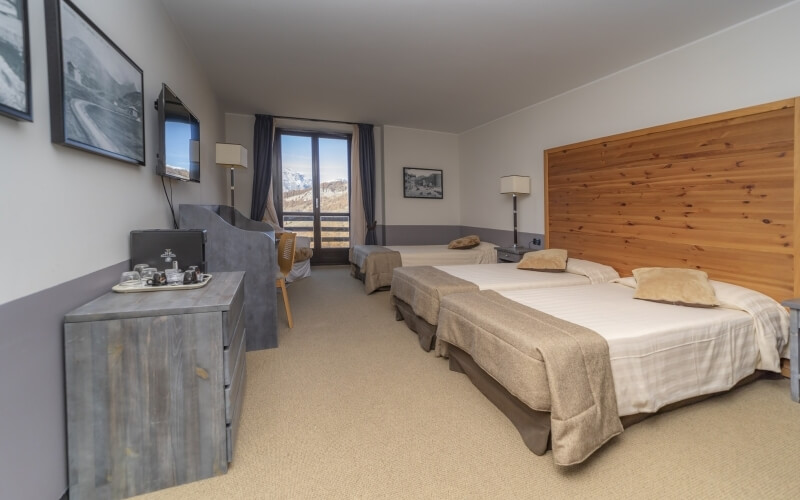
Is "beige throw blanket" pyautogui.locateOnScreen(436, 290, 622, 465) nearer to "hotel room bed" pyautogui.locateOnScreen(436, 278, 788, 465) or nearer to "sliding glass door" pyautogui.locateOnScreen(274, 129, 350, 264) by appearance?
"hotel room bed" pyautogui.locateOnScreen(436, 278, 788, 465)

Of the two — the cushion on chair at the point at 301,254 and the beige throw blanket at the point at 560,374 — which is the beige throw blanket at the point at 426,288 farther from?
the cushion on chair at the point at 301,254

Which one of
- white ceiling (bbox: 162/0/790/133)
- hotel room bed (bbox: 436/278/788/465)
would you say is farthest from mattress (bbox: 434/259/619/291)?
white ceiling (bbox: 162/0/790/133)

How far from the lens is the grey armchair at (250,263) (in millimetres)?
2605

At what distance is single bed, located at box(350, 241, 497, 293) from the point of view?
4.62 meters

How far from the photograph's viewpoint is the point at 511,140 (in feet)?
16.6

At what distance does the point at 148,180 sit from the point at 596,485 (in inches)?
111

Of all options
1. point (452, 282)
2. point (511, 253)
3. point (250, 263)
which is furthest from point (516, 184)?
point (250, 263)

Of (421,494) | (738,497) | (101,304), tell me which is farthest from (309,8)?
(738,497)

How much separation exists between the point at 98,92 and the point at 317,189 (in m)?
4.81

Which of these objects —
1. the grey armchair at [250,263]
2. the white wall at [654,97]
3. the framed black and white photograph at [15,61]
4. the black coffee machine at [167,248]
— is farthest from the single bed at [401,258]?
the framed black and white photograph at [15,61]

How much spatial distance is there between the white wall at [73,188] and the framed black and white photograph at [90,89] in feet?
0.11

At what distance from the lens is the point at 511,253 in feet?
14.7

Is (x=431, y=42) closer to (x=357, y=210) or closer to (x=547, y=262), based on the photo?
(x=547, y=262)

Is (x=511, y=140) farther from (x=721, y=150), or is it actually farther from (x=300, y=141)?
(x=300, y=141)
